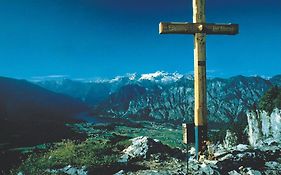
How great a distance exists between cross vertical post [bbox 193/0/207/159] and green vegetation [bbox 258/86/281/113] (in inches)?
4515

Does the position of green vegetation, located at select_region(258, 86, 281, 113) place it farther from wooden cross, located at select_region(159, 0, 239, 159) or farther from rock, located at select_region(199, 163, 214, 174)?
rock, located at select_region(199, 163, 214, 174)

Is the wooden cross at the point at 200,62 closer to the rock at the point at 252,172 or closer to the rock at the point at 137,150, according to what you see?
the rock at the point at 252,172

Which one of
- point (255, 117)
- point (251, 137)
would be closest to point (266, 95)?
point (255, 117)

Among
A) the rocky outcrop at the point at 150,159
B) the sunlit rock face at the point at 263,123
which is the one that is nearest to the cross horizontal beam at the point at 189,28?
the rocky outcrop at the point at 150,159

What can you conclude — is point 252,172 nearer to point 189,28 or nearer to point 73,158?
point 189,28

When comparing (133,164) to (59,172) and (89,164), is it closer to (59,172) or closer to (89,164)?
(89,164)

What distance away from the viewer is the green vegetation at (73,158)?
17078 mm

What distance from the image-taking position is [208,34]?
51.6 feet

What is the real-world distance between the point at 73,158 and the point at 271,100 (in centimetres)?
12325

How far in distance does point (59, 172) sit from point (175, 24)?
26.6 feet

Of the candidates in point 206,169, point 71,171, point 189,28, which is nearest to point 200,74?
point 189,28

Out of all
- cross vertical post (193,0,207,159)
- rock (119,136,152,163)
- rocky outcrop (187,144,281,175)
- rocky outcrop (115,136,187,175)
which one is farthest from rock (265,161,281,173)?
rock (119,136,152,163)

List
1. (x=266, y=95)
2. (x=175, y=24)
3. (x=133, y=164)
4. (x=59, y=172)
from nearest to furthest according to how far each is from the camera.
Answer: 1. (x=175, y=24)
2. (x=59, y=172)
3. (x=133, y=164)
4. (x=266, y=95)

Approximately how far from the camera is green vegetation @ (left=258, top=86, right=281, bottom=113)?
12438cm
